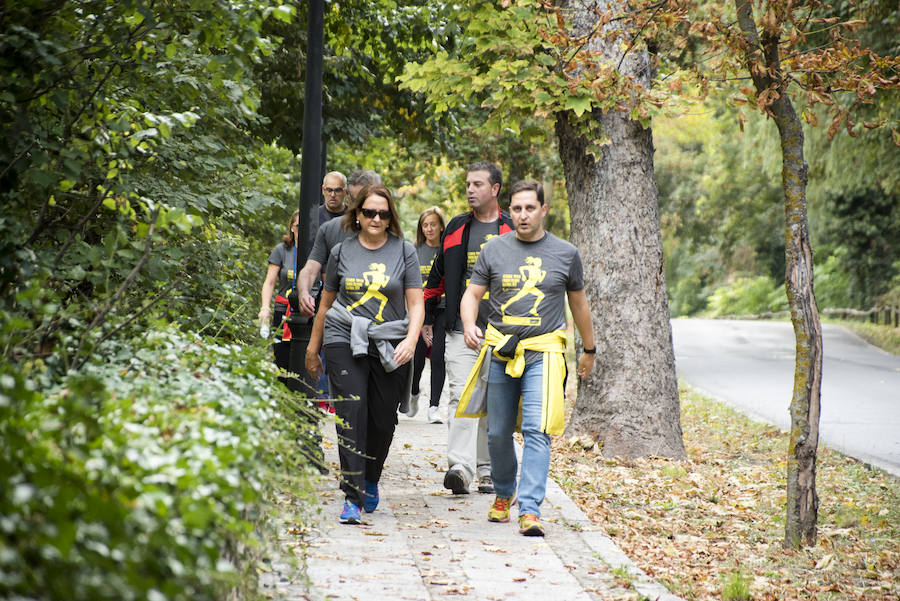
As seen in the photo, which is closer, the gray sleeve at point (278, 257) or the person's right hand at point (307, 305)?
the person's right hand at point (307, 305)

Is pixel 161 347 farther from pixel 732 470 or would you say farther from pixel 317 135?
pixel 732 470

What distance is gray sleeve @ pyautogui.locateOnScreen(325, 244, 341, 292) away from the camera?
628 centimetres

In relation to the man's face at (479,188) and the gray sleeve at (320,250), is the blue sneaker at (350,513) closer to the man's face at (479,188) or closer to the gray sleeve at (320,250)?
the gray sleeve at (320,250)

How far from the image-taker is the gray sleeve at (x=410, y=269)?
6.35 meters

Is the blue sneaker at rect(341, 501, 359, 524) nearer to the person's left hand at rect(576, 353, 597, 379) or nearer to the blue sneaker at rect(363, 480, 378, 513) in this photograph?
the blue sneaker at rect(363, 480, 378, 513)

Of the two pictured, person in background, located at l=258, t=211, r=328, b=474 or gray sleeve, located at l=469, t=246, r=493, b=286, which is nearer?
gray sleeve, located at l=469, t=246, r=493, b=286

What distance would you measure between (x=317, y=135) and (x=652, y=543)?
3784mm

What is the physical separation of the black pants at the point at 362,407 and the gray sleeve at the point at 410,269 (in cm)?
52

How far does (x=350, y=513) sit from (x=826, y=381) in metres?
12.4

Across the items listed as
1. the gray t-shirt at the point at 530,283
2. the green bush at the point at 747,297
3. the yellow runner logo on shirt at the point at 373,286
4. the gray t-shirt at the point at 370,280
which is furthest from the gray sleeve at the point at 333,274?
the green bush at the point at 747,297

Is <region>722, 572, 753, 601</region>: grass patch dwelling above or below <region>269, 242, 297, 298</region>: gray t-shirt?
below

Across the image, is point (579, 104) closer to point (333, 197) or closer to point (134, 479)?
point (333, 197)

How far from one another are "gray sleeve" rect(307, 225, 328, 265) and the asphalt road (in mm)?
5405

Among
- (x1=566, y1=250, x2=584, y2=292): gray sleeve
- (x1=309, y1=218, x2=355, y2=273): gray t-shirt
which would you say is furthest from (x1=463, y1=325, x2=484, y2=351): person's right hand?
(x1=309, y1=218, x2=355, y2=273): gray t-shirt
